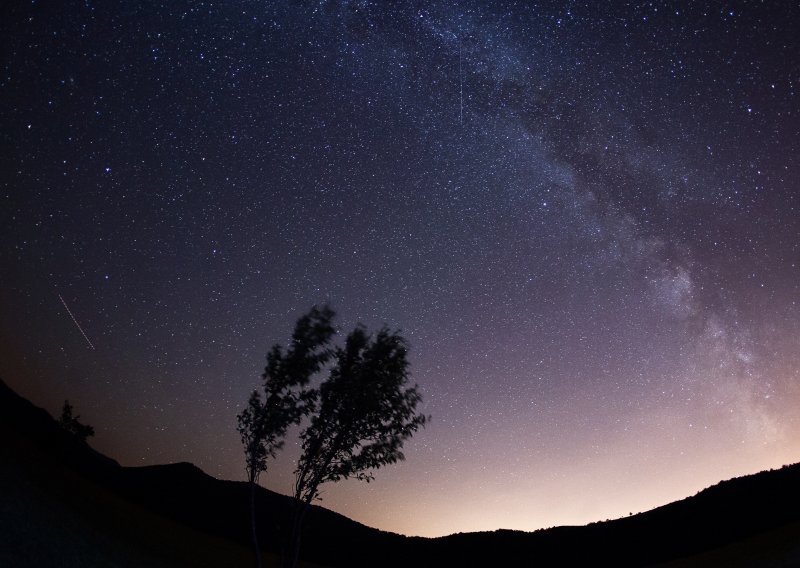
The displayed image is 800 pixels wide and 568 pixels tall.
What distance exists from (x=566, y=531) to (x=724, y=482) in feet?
25.3

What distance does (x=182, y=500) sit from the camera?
2317cm

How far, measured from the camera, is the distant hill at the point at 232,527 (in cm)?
1522

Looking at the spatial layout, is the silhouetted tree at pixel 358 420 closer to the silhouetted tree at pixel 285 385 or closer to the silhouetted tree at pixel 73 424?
the silhouetted tree at pixel 285 385

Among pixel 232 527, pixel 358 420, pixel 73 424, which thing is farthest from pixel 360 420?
pixel 73 424

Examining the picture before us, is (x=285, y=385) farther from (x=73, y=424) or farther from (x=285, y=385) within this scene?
(x=73, y=424)

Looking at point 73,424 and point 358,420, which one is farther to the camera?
point 73,424

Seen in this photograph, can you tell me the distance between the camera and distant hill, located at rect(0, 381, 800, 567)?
49.9 ft

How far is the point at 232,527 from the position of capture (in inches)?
904

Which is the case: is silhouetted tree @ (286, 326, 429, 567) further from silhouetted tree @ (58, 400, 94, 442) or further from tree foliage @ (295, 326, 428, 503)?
silhouetted tree @ (58, 400, 94, 442)

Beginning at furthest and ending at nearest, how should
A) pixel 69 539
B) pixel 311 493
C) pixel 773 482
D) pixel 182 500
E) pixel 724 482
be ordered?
pixel 182 500 < pixel 724 482 < pixel 773 482 < pixel 311 493 < pixel 69 539

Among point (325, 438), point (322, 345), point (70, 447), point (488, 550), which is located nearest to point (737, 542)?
point (488, 550)

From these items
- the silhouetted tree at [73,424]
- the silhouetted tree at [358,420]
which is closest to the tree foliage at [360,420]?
the silhouetted tree at [358,420]

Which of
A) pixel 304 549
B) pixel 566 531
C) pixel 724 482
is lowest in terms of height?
pixel 304 549

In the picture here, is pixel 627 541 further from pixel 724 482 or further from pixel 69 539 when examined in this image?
pixel 69 539
